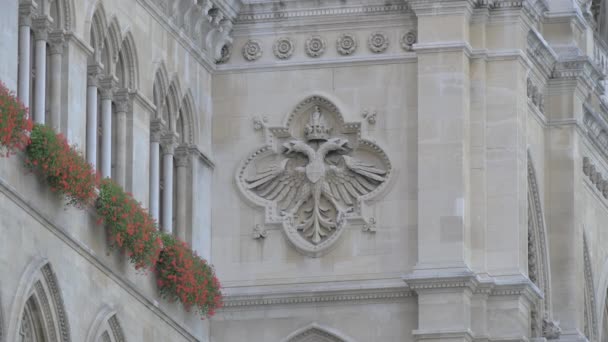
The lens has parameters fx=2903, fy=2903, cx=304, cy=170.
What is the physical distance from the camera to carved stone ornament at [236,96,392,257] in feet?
146

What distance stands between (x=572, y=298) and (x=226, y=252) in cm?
627

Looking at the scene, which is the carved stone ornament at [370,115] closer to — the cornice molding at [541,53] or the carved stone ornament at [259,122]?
the carved stone ornament at [259,122]

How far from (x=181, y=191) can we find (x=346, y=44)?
11.9 feet

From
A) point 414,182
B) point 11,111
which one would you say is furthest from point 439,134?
point 11,111

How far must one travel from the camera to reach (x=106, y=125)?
133 ft

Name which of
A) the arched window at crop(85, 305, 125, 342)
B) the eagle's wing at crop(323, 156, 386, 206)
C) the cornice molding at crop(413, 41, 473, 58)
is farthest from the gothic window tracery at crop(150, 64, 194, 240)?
the cornice molding at crop(413, 41, 473, 58)

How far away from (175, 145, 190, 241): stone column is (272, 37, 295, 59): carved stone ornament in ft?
8.15

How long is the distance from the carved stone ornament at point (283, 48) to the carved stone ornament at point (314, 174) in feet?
2.73

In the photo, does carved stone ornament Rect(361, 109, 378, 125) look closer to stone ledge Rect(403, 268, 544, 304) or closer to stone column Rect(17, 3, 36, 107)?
stone ledge Rect(403, 268, 544, 304)

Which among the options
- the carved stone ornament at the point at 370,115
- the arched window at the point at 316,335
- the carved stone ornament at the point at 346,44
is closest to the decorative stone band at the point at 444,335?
the arched window at the point at 316,335

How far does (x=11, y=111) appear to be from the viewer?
35719 mm

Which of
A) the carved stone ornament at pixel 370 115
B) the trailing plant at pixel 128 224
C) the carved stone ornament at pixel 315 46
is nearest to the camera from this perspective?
the trailing plant at pixel 128 224

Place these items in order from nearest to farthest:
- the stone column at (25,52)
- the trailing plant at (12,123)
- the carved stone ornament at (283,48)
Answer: the trailing plant at (12,123) → the stone column at (25,52) → the carved stone ornament at (283,48)

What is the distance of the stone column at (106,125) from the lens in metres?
40.3
